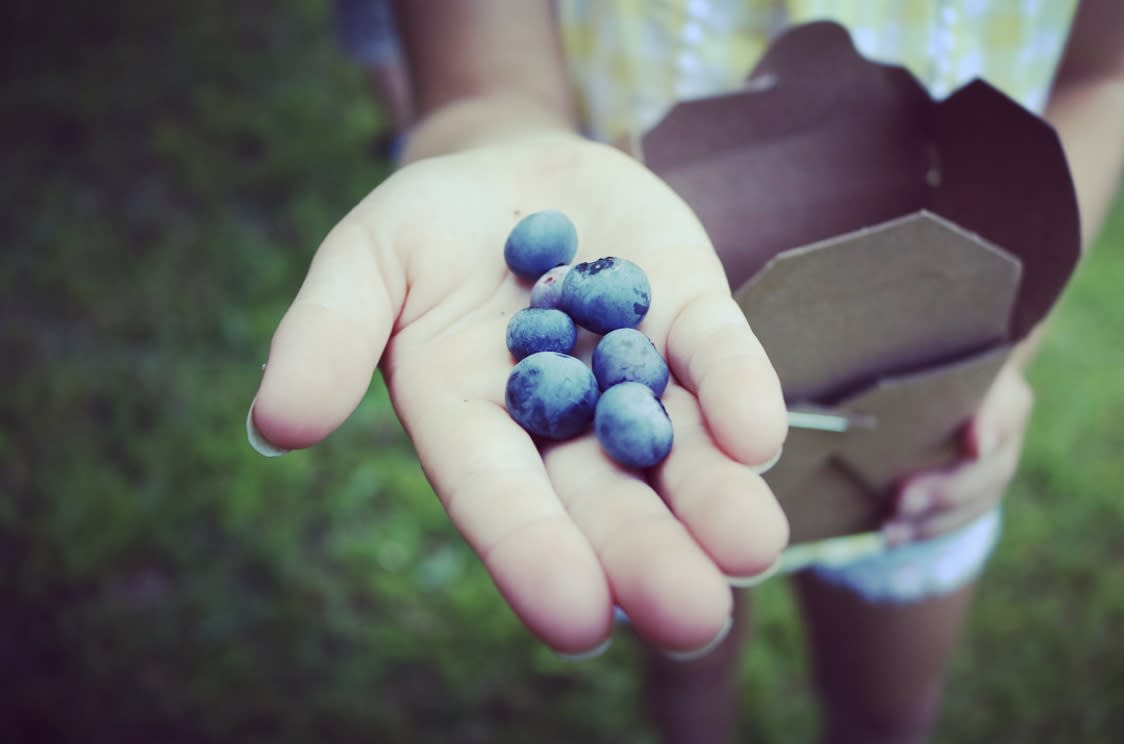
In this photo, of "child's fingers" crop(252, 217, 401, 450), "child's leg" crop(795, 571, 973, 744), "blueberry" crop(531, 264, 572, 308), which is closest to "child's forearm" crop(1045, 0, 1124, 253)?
"child's leg" crop(795, 571, 973, 744)

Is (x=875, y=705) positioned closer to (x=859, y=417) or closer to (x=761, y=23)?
(x=859, y=417)

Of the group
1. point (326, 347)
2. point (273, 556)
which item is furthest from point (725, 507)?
point (273, 556)

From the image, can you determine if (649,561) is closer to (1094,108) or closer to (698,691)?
(1094,108)

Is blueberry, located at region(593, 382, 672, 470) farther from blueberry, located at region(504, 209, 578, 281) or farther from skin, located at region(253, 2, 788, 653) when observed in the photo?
blueberry, located at region(504, 209, 578, 281)

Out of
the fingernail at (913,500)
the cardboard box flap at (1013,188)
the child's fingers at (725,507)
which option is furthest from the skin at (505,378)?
the fingernail at (913,500)

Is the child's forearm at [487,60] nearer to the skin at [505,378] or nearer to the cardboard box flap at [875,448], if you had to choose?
the skin at [505,378]

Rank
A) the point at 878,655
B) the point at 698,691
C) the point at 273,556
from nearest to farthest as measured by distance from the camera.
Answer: the point at 878,655 < the point at 698,691 < the point at 273,556
